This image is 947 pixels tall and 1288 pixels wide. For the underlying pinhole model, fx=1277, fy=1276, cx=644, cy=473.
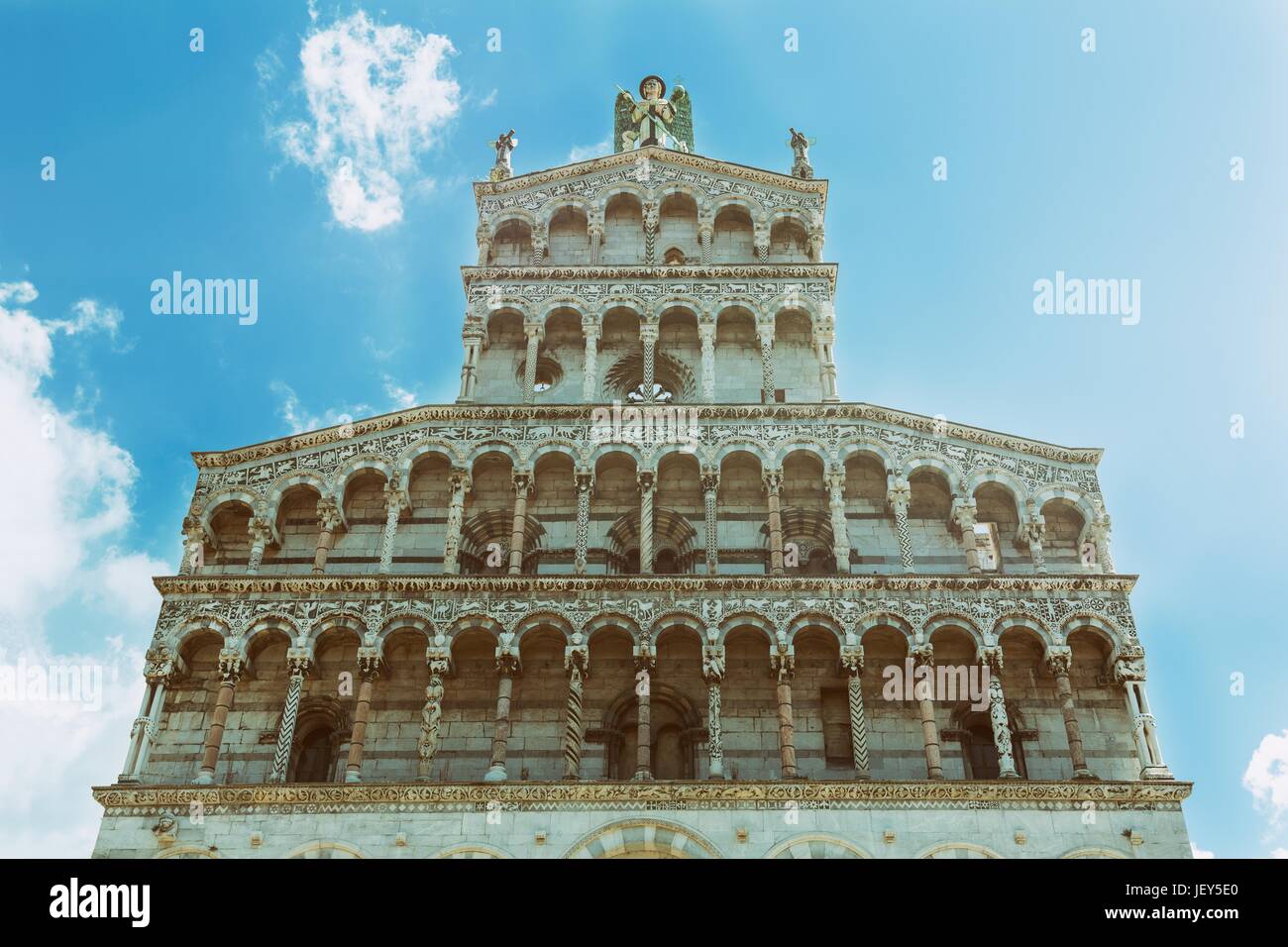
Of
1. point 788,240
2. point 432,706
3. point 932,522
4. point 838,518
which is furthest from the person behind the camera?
point 788,240

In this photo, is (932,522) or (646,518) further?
(932,522)

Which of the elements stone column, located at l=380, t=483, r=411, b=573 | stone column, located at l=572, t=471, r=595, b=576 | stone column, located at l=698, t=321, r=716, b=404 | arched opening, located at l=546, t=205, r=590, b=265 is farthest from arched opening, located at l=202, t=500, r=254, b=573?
arched opening, located at l=546, t=205, r=590, b=265

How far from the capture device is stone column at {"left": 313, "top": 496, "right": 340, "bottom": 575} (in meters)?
24.0

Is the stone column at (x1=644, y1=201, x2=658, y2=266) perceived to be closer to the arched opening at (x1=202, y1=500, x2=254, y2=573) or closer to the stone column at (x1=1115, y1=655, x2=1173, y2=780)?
the arched opening at (x1=202, y1=500, x2=254, y2=573)

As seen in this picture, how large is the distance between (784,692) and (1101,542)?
270 inches

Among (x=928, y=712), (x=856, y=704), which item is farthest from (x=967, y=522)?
(x=856, y=704)

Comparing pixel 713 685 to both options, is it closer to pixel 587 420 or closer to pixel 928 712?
pixel 928 712

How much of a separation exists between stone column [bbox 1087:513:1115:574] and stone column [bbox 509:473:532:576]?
35.1 ft

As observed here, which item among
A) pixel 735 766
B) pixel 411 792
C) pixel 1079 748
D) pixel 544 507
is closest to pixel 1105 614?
pixel 1079 748

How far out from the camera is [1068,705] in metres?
21.6

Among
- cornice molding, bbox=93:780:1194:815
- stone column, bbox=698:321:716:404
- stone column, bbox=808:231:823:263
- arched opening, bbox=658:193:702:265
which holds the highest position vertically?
arched opening, bbox=658:193:702:265

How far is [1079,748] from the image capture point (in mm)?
21328
